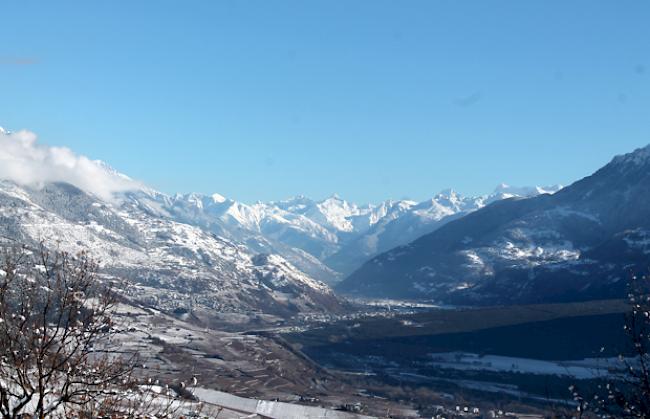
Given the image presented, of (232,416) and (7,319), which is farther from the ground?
(7,319)

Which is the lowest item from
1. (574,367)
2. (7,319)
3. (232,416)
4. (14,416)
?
(232,416)

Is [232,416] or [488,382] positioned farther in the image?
[488,382]

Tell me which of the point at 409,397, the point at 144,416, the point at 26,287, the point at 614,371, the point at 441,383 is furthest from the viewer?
the point at 441,383

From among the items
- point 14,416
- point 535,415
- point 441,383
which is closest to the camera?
point 14,416

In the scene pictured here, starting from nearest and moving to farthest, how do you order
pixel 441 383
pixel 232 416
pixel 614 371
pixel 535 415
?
pixel 614 371, pixel 232 416, pixel 535 415, pixel 441 383

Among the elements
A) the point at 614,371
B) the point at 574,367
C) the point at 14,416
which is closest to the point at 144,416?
the point at 14,416

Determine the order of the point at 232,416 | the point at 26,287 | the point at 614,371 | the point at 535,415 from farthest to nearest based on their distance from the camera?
the point at 535,415 → the point at 232,416 → the point at 614,371 → the point at 26,287

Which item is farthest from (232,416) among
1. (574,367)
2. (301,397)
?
(574,367)

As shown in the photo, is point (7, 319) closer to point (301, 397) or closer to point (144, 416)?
point (144, 416)

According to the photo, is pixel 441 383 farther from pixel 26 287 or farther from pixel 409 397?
pixel 26 287
